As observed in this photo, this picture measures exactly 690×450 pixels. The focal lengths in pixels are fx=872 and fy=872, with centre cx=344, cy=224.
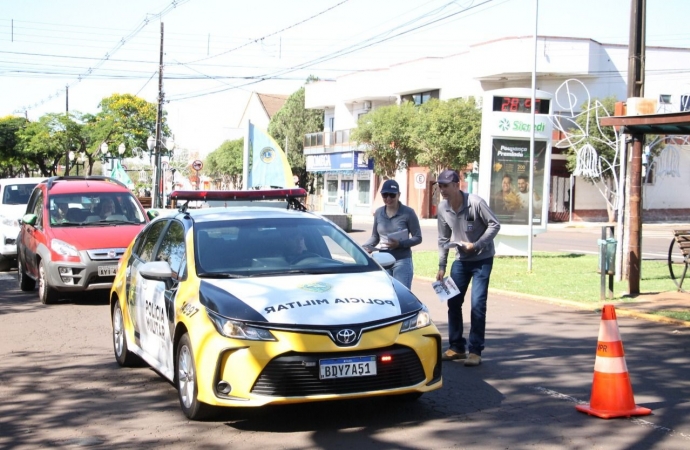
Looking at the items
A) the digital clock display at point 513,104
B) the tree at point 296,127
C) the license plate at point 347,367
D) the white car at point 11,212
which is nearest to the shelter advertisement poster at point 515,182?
the digital clock display at point 513,104

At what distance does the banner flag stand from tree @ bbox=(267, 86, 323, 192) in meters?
44.2

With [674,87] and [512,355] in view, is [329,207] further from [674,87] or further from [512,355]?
[512,355]

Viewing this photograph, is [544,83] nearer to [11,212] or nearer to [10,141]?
[11,212]

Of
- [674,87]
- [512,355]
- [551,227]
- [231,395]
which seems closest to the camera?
[231,395]

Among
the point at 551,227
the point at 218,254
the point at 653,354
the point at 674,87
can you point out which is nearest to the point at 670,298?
the point at 653,354

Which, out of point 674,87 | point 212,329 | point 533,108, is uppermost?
point 674,87

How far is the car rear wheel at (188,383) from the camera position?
20.5 ft

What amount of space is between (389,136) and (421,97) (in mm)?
4790

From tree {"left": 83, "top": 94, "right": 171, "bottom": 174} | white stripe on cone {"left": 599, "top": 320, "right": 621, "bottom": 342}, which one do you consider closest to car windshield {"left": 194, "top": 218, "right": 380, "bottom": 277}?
white stripe on cone {"left": 599, "top": 320, "right": 621, "bottom": 342}

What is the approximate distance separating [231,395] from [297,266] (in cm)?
149

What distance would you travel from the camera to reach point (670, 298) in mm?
13211

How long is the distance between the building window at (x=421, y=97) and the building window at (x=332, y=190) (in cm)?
1225

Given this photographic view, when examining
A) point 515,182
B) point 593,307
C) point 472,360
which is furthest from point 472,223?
point 515,182

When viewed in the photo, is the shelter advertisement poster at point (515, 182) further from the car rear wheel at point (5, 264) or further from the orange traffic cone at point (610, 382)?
the orange traffic cone at point (610, 382)
